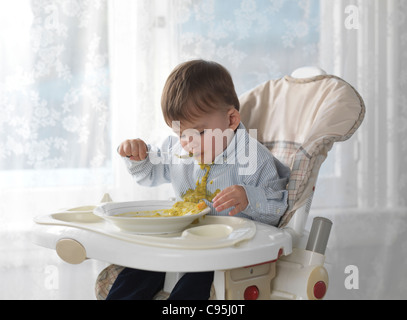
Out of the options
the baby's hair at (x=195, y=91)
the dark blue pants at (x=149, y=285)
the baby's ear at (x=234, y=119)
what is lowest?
the dark blue pants at (x=149, y=285)

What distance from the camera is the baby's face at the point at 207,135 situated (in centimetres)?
103

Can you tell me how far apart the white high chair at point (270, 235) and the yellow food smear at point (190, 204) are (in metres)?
0.04

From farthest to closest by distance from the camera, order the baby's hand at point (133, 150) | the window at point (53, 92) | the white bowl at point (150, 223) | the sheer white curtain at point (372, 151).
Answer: the sheer white curtain at point (372, 151) → the window at point (53, 92) → the baby's hand at point (133, 150) → the white bowl at point (150, 223)

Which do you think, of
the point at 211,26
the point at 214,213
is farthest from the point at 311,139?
the point at 211,26

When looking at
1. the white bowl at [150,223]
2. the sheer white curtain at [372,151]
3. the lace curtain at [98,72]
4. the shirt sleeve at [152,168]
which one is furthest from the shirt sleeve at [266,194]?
the sheer white curtain at [372,151]

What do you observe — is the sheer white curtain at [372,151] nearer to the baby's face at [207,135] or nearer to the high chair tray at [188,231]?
the baby's face at [207,135]

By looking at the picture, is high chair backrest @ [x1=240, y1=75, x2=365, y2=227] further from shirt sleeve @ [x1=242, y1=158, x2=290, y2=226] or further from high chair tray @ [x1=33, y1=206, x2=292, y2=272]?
high chair tray @ [x1=33, y1=206, x2=292, y2=272]

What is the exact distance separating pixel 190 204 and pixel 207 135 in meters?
0.15

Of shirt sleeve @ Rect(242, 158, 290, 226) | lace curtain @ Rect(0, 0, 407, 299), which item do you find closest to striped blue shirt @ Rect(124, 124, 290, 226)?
shirt sleeve @ Rect(242, 158, 290, 226)

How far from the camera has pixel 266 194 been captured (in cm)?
103

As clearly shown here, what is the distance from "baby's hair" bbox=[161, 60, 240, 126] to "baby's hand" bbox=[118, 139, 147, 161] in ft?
0.45

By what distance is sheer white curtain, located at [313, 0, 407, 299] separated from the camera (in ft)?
6.15

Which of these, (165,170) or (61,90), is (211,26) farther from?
(165,170)
